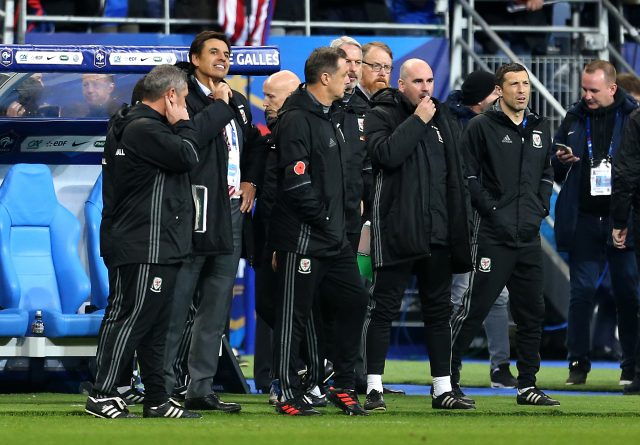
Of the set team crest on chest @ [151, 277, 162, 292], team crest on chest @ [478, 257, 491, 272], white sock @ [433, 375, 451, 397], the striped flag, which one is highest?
the striped flag

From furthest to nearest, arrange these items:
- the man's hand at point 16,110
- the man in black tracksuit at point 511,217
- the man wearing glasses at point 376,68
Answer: the man's hand at point 16,110 < the man wearing glasses at point 376,68 < the man in black tracksuit at point 511,217

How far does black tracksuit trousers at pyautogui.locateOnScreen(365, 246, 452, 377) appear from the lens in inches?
357

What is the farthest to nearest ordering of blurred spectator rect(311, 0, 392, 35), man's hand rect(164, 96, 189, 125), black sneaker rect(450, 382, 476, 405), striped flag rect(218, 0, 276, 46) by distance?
1. blurred spectator rect(311, 0, 392, 35)
2. striped flag rect(218, 0, 276, 46)
3. black sneaker rect(450, 382, 476, 405)
4. man's hand rect(164, 96, 189, 125)

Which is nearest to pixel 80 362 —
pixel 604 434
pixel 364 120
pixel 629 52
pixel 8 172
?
pixel 8 172

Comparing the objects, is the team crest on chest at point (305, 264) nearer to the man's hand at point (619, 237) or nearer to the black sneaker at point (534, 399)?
the black sneaker at point (534, 399)

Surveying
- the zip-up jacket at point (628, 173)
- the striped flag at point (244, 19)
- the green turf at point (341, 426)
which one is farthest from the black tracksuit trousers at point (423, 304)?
the striped flag at point (244, 19)

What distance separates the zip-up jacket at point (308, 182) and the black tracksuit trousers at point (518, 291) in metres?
1.38

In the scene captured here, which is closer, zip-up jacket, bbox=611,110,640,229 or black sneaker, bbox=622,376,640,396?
zip-up jacket, bbox=611,110,640,229

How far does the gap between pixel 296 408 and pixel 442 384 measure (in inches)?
41.1

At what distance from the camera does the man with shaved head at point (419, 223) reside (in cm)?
897

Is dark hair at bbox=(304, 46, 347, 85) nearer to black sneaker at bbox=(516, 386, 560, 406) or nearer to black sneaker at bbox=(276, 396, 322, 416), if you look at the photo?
black sneaker at bbox=(276, 396, 322, 416)

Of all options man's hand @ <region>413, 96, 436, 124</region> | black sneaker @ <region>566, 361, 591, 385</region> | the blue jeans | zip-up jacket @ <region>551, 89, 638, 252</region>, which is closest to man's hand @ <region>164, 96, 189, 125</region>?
man's hand @ <region>413, 96, 436, 124</region>

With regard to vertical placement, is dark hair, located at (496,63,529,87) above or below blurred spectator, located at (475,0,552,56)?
below

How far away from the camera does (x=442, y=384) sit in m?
9.20
